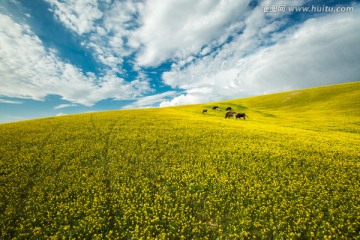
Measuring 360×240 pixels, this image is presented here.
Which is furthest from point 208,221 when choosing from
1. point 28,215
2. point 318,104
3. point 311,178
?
point 318,104

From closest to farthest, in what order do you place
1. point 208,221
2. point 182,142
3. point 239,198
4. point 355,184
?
point 208,221 < point 239,198 < point 355,184 < point 182,142

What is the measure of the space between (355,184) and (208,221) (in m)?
12.9

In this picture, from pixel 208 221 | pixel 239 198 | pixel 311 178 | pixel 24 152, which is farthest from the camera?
pixel 24 152

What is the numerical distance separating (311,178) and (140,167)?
51.8 feet

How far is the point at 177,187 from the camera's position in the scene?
15367mm

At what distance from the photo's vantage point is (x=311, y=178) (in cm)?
1623

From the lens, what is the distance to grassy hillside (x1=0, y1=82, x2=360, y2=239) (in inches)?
449

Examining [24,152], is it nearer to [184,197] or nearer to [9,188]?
[9,188]

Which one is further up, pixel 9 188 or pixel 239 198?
pixel 9 188

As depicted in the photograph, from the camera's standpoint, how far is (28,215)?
1259cm

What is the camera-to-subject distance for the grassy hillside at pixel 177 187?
449 inches

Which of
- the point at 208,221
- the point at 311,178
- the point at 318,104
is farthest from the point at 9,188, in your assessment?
the point at 318,104

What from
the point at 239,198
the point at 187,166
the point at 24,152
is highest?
the point at 24,152

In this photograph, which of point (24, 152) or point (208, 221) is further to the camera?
→ point (24, 152)
